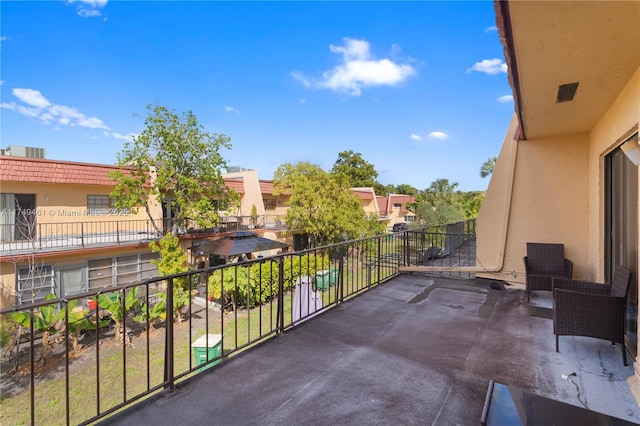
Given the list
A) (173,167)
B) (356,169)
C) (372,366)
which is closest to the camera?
(372,366)

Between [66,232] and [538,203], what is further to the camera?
[66,232]

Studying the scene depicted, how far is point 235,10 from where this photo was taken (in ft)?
34.5

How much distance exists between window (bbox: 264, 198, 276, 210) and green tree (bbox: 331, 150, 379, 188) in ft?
68.7

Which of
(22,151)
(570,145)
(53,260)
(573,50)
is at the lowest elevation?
(53,260)

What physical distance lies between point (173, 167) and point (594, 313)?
15.2m

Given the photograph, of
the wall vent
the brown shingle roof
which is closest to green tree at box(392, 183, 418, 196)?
the brown shingle roof

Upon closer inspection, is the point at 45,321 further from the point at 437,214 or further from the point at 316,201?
the point at 437,214

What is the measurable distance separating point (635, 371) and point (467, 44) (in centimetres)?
810

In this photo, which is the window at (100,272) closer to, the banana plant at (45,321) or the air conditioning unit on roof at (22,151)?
the banana plant at (45,321)

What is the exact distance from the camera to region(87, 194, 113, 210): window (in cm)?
1376

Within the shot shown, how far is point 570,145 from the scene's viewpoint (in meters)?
5.20

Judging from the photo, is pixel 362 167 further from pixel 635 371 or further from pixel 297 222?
pixel 635 371

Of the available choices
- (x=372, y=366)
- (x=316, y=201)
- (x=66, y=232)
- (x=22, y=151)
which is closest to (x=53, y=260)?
(x=66, y=232)

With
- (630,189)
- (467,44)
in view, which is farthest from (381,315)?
(467,44)
